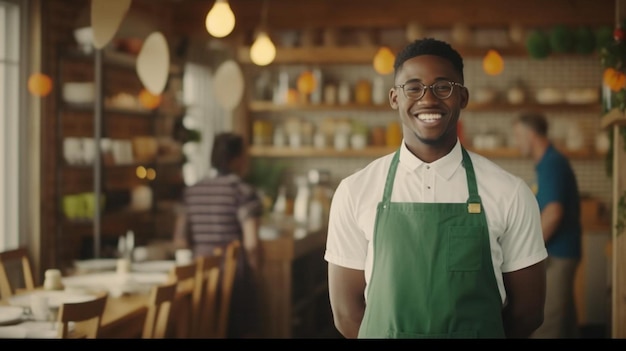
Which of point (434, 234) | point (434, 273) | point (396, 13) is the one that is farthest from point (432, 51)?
point (396, 13)

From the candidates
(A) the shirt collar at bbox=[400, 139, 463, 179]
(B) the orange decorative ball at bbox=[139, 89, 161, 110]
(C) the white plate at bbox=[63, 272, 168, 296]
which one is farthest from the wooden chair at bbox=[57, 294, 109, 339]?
(B) the orange decorative ball at bbox=[139, 89, 161, 110]

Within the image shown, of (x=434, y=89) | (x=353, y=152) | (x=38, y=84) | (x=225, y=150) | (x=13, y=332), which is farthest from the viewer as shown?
(x=353, y=152)

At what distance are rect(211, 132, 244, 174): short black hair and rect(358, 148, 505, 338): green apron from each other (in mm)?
2539

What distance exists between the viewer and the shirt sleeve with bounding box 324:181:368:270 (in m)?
2.96

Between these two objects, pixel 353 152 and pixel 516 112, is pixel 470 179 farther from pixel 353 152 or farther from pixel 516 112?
pixel 516 112

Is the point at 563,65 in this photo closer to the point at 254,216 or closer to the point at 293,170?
the point at 293,170

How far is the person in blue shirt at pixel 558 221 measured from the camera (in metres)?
4.99

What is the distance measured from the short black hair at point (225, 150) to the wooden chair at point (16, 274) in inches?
50.3

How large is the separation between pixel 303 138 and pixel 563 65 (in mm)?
→ 2595

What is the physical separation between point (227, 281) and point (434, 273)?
2.86 m

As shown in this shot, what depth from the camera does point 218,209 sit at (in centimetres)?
537

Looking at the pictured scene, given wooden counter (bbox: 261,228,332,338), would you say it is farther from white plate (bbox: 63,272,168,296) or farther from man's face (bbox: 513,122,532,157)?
Answer: man's face (bbox: 513,122,532,157)

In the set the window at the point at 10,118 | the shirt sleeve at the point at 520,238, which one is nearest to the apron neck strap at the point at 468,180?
the shirt sleeve at the point at 520,238

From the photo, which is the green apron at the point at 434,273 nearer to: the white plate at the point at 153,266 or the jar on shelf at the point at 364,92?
the white plate at the point at 153,266
